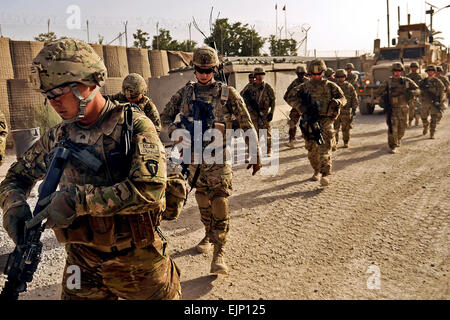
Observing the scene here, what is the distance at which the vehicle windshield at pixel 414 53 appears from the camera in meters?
15.3

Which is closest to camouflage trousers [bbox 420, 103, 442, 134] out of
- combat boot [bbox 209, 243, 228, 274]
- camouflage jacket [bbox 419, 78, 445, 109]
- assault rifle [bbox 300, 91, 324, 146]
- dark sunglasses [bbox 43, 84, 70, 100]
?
camouflage jacket [bbox 419, 78, 445, 109]

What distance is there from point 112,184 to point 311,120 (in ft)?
15.9

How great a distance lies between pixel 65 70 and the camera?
1.80m

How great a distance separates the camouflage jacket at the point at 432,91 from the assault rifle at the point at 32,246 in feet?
33.7

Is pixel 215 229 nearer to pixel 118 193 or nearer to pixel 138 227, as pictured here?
pixel 138 227

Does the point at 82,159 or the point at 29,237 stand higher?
the point at 82,159

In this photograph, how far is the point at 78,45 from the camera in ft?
6.30

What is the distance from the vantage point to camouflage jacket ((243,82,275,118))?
27.4 feet

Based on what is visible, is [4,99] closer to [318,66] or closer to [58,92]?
[318,66]

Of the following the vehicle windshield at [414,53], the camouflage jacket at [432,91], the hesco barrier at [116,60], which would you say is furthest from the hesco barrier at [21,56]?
the vehicle windshield at [414,53]

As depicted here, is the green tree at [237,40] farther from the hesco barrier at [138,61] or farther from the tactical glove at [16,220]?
the tactical glove at [16,220]

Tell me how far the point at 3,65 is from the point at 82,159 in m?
10.2

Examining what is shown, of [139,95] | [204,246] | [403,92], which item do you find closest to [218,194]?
[204,246]
